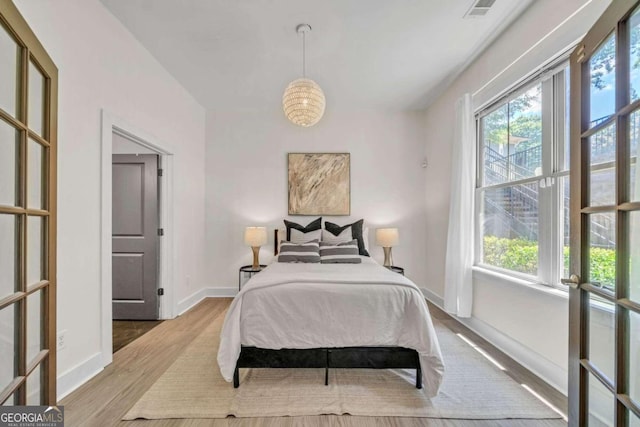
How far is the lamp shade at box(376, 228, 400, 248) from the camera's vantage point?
3.96 m

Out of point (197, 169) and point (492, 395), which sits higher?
point (197, 169)

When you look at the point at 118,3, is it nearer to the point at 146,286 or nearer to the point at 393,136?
the point at 146,286

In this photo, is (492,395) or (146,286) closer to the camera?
(492,395)

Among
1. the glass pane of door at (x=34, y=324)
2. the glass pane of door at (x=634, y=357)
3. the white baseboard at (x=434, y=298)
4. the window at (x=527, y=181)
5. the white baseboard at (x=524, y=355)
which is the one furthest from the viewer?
the white baseboard at (x=434, y=298)

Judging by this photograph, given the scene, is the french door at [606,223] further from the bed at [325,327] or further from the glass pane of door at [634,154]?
the bed at [325,327]

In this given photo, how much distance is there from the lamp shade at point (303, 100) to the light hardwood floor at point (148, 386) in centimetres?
222

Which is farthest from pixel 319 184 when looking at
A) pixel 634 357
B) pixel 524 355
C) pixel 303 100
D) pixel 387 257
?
pixel 634 357

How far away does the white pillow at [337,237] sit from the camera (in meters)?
3.65

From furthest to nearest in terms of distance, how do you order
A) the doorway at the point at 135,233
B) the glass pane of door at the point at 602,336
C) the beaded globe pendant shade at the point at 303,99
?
the doorway at the point at 135,233 < the beaded globe pendant shade at the point at 303,99 < the glass pane of door at the point at 602,336

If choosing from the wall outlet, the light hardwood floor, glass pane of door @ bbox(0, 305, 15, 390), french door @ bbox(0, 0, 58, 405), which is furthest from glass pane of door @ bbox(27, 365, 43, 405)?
the wall outlet

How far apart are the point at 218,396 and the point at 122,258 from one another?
91.9 inches

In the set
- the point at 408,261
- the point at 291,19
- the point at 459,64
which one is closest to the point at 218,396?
the point at 291,19

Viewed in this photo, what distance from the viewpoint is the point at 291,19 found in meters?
2.36

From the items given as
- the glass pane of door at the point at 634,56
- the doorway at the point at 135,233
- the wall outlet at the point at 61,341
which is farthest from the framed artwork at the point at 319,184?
the glass pane of door at the point at 634,56
